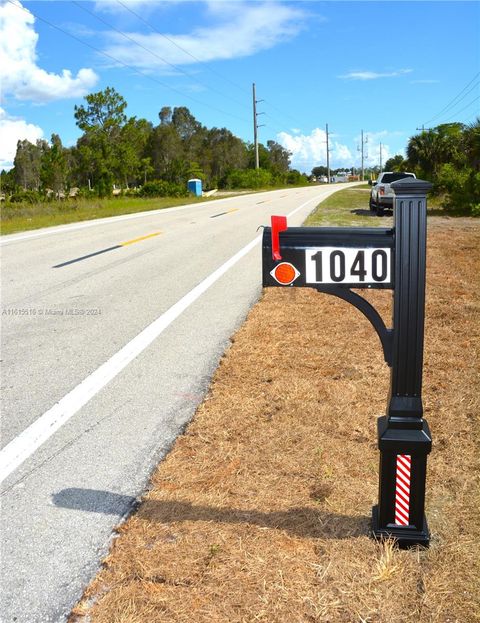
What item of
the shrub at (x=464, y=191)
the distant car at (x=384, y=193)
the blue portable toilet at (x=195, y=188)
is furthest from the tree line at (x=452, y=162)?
the blue portable toilet at (x=195, y=188)

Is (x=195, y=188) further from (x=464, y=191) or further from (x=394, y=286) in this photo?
(x=394, y=286)

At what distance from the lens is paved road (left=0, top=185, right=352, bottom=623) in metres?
2.50

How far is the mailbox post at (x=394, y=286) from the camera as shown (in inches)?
84.7

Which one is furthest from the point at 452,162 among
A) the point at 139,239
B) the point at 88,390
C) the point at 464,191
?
the point at 88,390

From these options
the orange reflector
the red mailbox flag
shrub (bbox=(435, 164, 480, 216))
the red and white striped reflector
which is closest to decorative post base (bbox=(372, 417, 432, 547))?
the red and white striped reflector

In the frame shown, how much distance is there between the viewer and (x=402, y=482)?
236cm

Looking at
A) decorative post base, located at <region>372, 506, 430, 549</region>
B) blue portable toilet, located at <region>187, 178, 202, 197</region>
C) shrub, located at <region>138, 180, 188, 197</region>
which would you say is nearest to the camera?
decorative post base, located at <region>372, 506, 430, 549</region>

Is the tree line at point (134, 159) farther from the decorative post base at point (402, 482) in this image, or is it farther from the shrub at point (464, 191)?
the decorative post base at point (402, 482)

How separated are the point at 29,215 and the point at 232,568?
81.1 feet

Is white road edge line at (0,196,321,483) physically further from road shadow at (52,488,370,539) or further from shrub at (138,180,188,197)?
shrub at (138,180,188,197)

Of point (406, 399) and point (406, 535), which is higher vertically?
point (406, 399)

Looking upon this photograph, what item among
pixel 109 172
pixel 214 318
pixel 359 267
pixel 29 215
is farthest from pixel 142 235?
pixel 109 172

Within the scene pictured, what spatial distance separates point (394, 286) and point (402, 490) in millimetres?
859

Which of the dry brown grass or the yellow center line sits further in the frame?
the yellow center line
